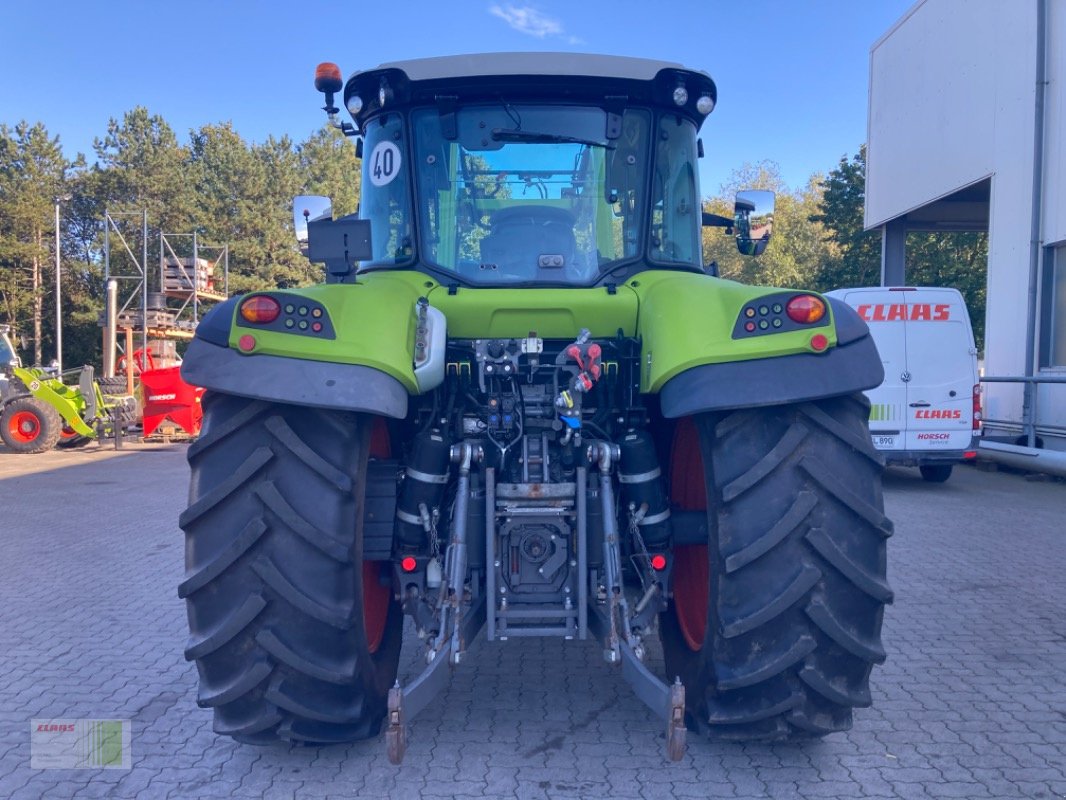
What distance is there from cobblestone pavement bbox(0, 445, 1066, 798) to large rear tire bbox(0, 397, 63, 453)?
9844 millimetres

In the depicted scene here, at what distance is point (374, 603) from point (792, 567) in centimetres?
166

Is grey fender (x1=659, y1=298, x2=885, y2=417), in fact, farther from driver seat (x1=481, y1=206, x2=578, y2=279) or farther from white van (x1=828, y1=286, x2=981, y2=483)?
white van (x1=828, y1=286, x2=981, y2=483)

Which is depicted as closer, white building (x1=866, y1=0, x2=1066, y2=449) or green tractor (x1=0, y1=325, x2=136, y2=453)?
white building (x1=866, y1=0, x2=1066, y2=449)

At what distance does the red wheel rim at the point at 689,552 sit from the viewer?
3828 millimetres

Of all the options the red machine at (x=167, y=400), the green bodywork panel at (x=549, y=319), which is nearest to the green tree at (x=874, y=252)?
the red machine at (x=167, y=400)

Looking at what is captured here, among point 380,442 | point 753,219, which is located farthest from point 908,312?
point 380,442

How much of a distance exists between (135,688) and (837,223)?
2912 centimetres

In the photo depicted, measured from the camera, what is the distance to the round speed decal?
4.09 m

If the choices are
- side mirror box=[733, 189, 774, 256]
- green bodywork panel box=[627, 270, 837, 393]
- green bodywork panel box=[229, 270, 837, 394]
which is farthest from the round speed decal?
side mirror box=[733, 189, 774, 256]

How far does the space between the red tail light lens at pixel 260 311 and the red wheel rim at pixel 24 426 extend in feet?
49.0

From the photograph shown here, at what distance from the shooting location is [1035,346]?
13.5 meters

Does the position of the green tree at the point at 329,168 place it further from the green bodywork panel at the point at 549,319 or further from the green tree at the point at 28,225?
the green bodywork panel at the point at 549,319

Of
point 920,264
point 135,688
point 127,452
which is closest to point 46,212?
point 127,452

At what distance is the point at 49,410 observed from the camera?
16.1 m
